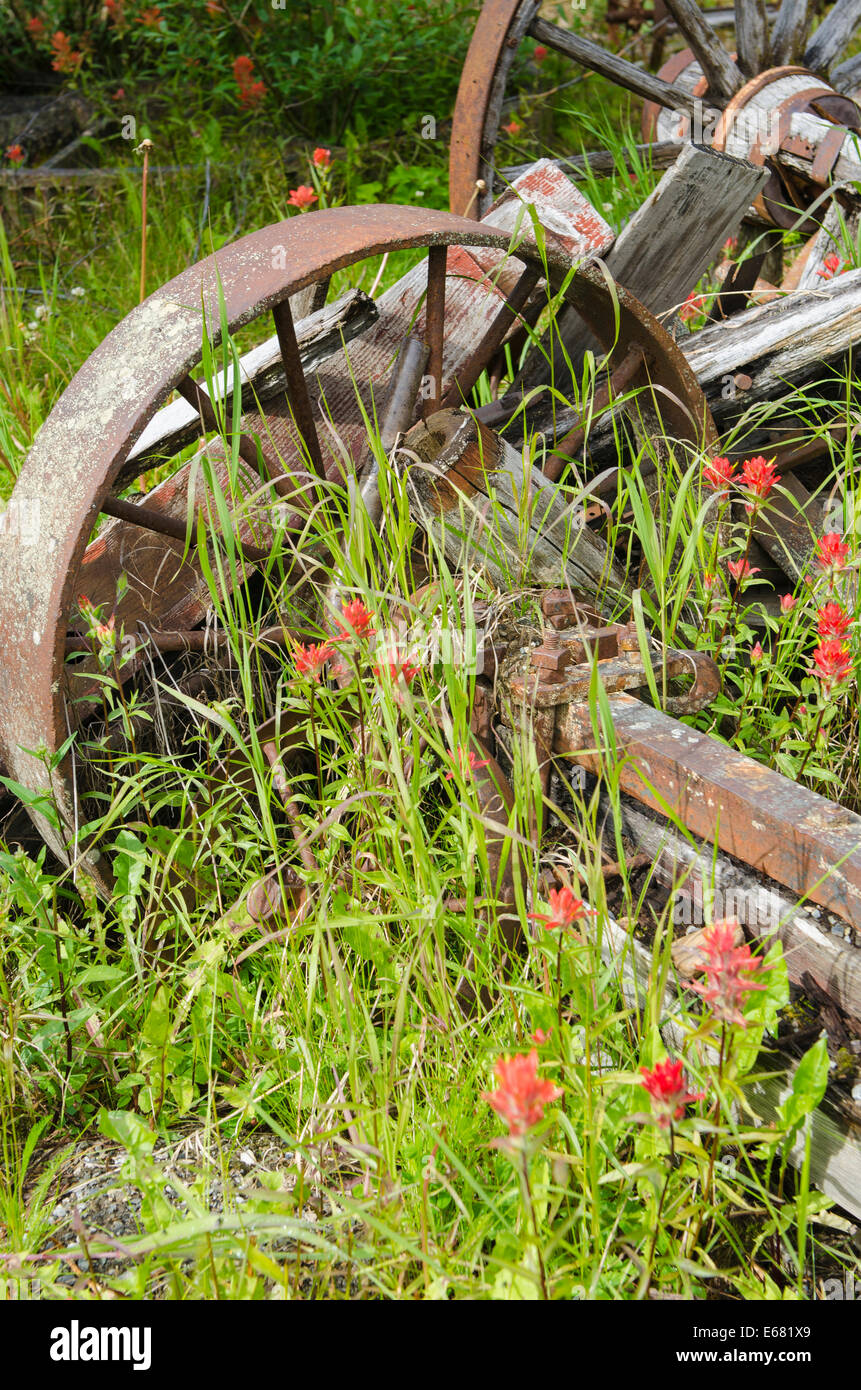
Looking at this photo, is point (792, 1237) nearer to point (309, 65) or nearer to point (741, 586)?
point (741, 586)

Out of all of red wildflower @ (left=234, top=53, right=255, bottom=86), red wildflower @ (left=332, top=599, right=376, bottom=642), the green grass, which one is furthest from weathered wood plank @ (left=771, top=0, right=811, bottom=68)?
red wildflower @ (left=332, top=599, right=376, bottom=642)

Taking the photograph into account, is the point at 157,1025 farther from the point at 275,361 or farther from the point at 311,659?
the point at 275,361

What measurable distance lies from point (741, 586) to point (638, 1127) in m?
1.08

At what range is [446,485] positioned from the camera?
212 centimetres

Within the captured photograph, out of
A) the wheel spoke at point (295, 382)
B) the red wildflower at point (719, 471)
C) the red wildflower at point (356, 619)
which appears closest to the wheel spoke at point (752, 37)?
the red wildflower at point (719, 471)

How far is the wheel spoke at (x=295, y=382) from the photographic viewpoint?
1960 millimetres

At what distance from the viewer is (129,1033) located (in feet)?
6.14

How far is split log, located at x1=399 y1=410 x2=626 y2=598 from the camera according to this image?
81.6 inches

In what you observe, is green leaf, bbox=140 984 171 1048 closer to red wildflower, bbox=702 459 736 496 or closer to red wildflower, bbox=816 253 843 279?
red wildflower, bbox=702 459 736 496

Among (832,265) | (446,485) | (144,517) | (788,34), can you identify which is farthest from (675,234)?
(788,34)

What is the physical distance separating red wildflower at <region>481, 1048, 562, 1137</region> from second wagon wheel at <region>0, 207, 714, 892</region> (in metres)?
0.99

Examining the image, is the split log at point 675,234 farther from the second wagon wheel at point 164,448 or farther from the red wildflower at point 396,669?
the red wildflower at point 396,669

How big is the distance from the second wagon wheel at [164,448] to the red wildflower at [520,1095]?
3.24ft
